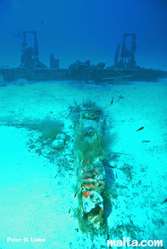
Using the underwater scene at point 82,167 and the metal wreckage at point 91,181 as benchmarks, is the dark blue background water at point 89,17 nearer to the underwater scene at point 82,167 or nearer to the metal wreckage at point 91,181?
the underwater scene at point 82,167

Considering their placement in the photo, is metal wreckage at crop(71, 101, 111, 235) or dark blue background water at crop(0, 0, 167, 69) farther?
dark blue background water at crop(0, 0, 167, 69)

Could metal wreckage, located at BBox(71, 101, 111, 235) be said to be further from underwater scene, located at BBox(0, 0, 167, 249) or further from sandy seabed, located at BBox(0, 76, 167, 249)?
sandy seabed, located at BBox(0, 76, 167, 249)

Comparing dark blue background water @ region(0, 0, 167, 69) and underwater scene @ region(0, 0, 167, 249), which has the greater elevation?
dark blue background water @ region(0, 0, 167, 69)

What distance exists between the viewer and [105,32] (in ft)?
364

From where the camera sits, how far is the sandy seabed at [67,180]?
2791 millimetres

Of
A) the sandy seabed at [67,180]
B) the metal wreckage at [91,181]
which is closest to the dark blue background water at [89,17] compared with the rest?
the sandy seabed at [67,180]

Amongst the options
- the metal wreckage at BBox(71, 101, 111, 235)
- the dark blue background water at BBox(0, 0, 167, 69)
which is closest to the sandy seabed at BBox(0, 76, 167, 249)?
the metal wreckage at BBox(71, 101, 111, 235)

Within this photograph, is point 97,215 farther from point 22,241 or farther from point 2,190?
point 2,190

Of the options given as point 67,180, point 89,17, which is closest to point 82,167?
point 67,180

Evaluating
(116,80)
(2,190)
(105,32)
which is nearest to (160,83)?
(116,80)

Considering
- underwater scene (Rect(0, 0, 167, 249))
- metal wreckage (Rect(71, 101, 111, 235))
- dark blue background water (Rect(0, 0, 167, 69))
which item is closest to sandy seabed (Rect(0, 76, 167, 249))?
underwater scene (Rect(0, 0, 167, 249))

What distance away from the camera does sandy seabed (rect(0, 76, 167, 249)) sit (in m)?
2.79

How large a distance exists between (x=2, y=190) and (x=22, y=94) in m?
7.25

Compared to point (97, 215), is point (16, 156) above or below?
above
